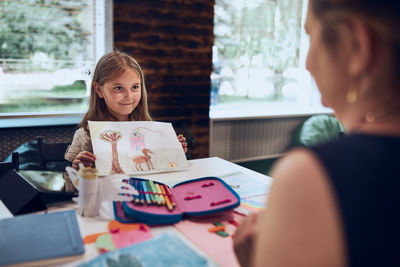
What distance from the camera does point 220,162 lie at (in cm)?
184

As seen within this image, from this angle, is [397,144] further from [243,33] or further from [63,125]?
[243,33]

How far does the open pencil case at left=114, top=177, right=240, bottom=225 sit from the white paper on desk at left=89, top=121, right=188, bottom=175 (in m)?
0.20

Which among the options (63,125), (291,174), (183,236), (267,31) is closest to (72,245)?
(183,236)

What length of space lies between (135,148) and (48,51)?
214 centimetres

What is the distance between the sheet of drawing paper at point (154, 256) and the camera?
816 millimetres

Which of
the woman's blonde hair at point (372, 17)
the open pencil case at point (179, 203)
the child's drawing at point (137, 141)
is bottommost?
the open pencil case at point (179, 203)

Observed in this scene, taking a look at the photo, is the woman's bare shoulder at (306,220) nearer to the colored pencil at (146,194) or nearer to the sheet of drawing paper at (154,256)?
the sheet of drawing paper at (154,256)

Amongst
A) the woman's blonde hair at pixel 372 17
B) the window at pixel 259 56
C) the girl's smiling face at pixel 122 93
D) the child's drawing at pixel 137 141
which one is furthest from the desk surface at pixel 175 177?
the window at pixel 259 56

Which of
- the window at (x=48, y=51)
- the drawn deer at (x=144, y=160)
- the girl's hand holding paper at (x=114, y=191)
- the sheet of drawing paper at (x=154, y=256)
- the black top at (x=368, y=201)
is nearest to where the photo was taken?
the black top at (x=368, y=201)

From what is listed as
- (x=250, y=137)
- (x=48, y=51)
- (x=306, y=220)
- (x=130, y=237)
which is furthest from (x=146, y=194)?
(x=250, y=137)

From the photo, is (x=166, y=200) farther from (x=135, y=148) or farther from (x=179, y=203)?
(x=135, y=148)

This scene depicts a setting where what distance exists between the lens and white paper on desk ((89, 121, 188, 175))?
143 cm

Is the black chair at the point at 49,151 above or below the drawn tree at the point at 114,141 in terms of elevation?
below

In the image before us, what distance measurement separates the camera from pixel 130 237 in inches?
37.1
